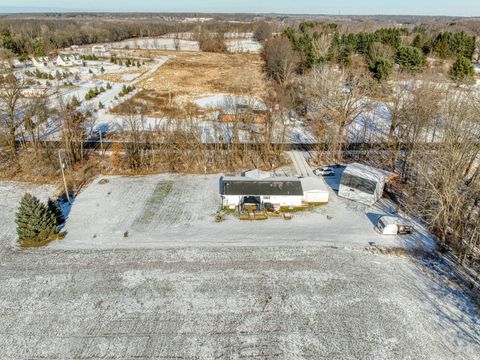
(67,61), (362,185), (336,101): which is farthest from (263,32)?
(362,185)

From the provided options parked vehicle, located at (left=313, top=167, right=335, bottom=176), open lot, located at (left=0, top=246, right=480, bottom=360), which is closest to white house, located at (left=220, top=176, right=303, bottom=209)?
open lot, located at (left=0, top=246, right=480, bottom=360)

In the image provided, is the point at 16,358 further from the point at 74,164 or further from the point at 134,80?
the point at 134,80

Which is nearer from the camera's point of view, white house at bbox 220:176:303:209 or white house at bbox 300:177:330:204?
white house at bbox 220:176:303:209

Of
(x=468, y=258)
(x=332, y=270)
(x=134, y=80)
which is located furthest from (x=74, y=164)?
(x=134, y=80)

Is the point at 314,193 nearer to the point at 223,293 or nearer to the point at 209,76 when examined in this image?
the point at 223,293

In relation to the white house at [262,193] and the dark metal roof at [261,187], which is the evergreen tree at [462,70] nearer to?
the dark metal roof at [261,187]

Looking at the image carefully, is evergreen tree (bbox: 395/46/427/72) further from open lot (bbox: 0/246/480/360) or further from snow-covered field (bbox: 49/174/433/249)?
open lot (bbox: 0/246/480/360)
